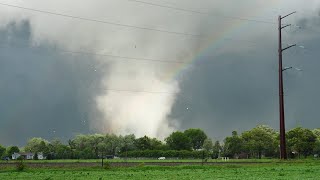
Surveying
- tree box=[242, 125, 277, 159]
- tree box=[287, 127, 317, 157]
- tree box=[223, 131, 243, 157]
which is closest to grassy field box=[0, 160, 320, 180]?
tree box=[287, 127, 317, 157]

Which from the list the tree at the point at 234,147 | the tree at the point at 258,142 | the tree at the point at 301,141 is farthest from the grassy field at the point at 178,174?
the tree at the point at 234,147

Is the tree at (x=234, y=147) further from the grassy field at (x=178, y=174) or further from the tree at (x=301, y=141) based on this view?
the grassy field at (x=178, y=174)

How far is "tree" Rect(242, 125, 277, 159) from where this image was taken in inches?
6791

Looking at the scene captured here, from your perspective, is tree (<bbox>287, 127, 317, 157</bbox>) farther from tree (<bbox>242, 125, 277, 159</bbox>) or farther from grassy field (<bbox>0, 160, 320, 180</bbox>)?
grassy field (<bbox>0, 160, 320, 180</bbox>)

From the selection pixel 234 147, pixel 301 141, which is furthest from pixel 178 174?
pixel 234 147

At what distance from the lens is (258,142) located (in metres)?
176

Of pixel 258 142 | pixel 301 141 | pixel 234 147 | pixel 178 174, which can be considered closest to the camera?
pixel 178 174

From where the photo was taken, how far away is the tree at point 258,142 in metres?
172

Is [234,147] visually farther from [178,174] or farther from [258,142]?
[178,174]

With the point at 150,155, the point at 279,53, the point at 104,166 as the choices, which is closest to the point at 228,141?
the point at 150,155

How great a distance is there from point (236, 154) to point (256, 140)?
11.1 metres

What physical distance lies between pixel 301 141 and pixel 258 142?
25086 mm

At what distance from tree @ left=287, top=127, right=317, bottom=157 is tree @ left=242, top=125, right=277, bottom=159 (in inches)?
531

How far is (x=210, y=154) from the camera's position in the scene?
18088cm
